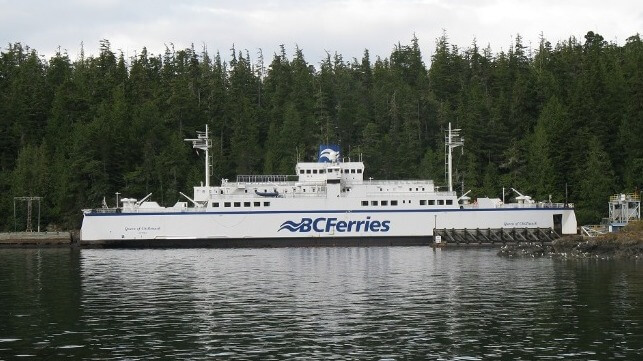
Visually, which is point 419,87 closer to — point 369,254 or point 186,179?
point 186,179

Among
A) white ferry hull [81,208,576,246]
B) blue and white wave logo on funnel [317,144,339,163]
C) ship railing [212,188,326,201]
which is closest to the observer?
white ferry hull [81,208,576,246]

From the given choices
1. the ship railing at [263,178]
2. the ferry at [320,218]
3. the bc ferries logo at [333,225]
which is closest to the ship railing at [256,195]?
the ferry at [320,218]

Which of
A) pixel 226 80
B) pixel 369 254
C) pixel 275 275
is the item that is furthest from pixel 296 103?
pixel 275 275

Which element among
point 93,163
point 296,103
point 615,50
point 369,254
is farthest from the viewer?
point 615,50

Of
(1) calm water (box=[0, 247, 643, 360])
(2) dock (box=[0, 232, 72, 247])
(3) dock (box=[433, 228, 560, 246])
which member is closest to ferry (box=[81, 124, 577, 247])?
(3) dock (box=[433, 228, 560, 246])

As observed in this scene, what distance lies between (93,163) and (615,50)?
6767 cm

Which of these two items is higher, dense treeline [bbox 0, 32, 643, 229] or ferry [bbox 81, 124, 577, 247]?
dense treeline [bbox 0, 32, 643, 229]

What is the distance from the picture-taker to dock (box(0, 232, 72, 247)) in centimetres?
7238

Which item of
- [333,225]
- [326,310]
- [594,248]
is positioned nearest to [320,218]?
[333,225]

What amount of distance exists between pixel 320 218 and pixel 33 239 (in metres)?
23.9

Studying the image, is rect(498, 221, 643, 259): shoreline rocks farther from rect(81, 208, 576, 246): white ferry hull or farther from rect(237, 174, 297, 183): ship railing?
rect(237, 174, 297, 183): ship railing

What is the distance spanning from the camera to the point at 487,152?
88875 mm

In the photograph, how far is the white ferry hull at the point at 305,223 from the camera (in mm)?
66562

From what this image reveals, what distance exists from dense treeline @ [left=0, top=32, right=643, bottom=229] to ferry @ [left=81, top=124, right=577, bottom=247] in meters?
12.1
